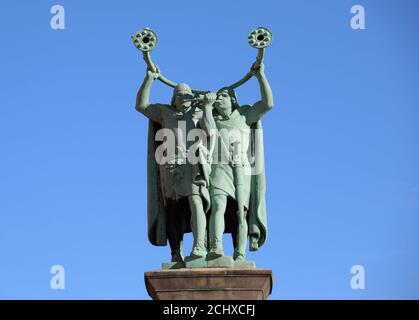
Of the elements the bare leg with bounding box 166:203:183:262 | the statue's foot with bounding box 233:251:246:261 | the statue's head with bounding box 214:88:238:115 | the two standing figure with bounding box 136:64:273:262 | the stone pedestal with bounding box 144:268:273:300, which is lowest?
the stone pedestal with bounding box 144:268:273:300

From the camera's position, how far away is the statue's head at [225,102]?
29.8 metres

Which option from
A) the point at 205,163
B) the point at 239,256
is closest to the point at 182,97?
the point at 205,163

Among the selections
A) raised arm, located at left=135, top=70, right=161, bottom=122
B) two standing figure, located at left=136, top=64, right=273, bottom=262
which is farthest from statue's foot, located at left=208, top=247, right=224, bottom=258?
raised arm, located at left=135, top=70, right=161, bottom=122

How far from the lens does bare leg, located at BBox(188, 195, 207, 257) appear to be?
28.8 m

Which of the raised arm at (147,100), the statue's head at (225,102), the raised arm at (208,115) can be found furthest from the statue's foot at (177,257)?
the statue's head at (225,102)

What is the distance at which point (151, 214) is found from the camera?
1168 inches

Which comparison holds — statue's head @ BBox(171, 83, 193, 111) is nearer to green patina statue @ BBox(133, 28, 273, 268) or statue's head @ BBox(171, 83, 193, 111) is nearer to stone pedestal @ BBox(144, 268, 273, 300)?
green patina statue @ BBox(133, 28, 273, 268)

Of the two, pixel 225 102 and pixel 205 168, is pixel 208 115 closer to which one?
pixel 225 102

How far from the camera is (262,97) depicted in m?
29.8

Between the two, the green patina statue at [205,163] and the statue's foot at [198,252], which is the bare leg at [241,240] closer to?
the green patina statue at [205,163]
